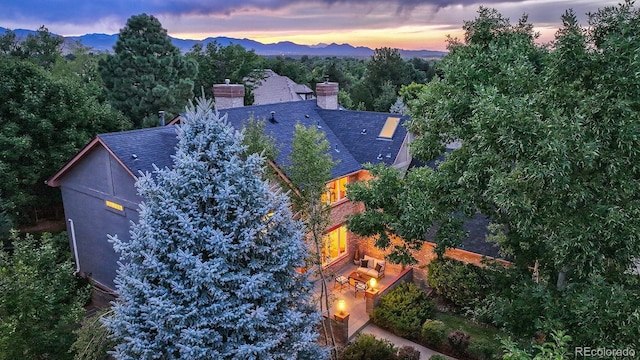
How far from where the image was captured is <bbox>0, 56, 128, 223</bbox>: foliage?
61.2 feet

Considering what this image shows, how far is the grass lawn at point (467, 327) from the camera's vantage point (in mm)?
14125

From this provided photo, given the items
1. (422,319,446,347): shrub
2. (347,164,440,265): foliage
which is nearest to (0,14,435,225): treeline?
(347,164,440,265): foliage

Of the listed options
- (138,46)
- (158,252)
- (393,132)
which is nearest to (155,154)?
(158,252)

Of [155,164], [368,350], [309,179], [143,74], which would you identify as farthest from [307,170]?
[143,74]

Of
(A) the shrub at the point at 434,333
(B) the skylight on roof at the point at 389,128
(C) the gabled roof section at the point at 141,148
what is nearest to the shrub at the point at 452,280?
(A) the shrub at the point at 434,333

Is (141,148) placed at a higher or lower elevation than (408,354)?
higher

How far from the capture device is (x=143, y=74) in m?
35.2

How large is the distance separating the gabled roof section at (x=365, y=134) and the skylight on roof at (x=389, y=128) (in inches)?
4.8

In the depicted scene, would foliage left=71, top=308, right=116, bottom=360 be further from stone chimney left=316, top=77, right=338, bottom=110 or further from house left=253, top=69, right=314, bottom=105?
house left=253, top=69, right=314, bottom=105

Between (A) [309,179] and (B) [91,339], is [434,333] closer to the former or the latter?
(A) [309,179]

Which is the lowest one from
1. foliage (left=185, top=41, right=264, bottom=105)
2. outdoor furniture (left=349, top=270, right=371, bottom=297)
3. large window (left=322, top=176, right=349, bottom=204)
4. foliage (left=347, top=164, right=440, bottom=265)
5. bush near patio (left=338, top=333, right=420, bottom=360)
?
outdoor furniture (left=349, top=270, right=371, bottom=297)

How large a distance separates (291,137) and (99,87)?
809 inches

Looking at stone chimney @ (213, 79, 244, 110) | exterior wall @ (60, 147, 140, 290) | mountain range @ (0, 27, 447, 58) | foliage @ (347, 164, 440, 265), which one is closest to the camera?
foliage @ (347, 164, 440, 265)

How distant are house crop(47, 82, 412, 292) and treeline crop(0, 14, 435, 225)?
3.11m
